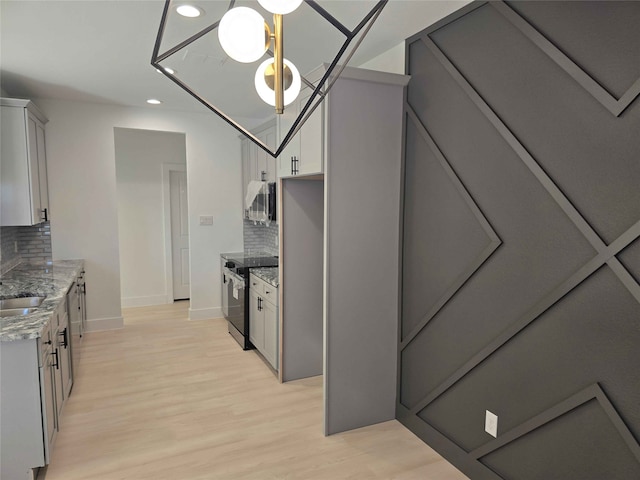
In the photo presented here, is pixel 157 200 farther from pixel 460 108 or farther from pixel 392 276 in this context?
pixel 460 108

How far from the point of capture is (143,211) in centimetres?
619

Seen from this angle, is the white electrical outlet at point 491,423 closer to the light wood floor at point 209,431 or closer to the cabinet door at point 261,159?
the light wood floor at point 209,431

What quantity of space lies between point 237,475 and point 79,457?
1.02 metres

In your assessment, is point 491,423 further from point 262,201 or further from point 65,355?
point 262,201

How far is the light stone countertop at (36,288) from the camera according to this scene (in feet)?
7.20

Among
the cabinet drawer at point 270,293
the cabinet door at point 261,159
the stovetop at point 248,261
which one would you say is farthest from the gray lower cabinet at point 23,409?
the cabinet door at point 261,159

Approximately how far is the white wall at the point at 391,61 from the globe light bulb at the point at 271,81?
6.39ft

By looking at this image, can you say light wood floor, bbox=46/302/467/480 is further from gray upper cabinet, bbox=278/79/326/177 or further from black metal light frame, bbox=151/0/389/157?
black metal light frame, bbox=151/0/389/157

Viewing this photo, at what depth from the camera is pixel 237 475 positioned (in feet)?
7.80

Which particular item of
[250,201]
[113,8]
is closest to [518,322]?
[113,8]

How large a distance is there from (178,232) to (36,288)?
3193mm

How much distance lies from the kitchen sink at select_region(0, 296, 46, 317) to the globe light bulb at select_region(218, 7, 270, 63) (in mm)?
2902

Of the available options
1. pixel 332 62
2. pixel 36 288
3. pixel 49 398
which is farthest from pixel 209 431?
pixel 332 62

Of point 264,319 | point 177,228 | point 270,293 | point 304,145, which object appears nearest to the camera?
point 304,145
